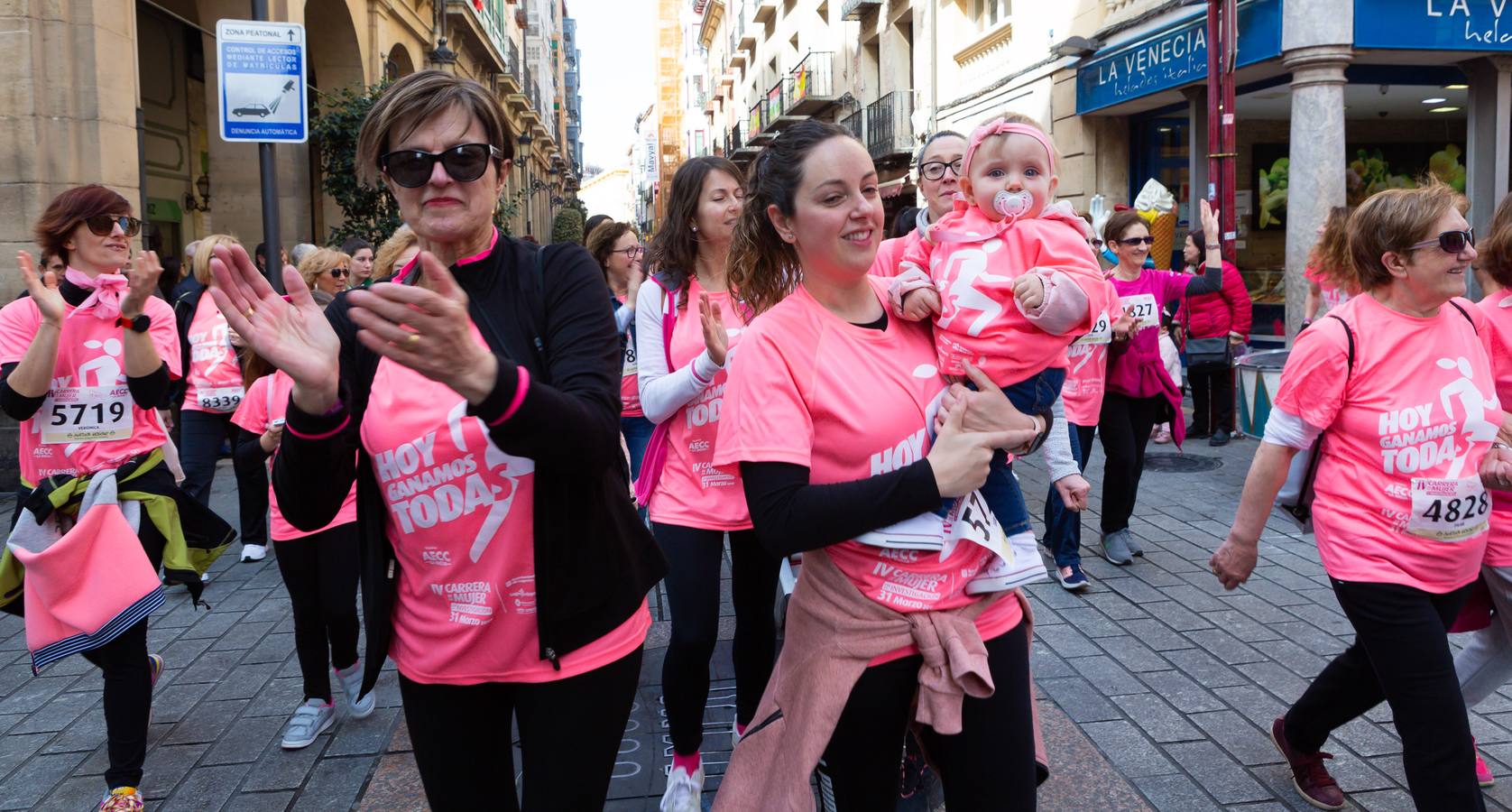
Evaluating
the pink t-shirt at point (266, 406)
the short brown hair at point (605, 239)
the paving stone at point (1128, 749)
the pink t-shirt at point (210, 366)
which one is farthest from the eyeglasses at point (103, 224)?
the paving stone at point (1128, 749)

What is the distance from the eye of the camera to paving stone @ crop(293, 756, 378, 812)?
3754 mm

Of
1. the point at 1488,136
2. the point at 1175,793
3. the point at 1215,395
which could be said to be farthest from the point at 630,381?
the point at 1488,136

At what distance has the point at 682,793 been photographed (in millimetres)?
3510

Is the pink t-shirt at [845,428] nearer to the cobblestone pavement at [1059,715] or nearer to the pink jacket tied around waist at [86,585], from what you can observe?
the cobblestone pavement at [1059,715]

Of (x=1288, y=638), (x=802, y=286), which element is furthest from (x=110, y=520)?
(x=1288, y=638)

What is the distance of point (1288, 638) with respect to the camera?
512 centimetres

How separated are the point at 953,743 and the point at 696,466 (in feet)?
5.59

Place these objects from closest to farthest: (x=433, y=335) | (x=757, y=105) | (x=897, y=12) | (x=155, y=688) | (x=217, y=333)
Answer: (x=433, y=335), (x=155, y=688), (x=217, y=333), (x=897, y=12), (x=757, y=105)

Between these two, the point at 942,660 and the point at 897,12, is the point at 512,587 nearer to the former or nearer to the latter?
the point at 942,660

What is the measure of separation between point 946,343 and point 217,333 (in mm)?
5781

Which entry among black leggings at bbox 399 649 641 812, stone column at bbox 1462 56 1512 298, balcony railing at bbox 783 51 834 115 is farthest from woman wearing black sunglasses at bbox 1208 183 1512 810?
balcony railing at bbox 783 51 834 115

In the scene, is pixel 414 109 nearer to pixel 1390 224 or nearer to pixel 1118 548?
pixel 1390 224

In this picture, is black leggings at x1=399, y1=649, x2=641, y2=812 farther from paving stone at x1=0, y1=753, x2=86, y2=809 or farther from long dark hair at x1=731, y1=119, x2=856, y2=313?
paving stone at x1=0, y1=753, x2=86, y2=809

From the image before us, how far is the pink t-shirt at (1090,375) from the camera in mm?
5871
